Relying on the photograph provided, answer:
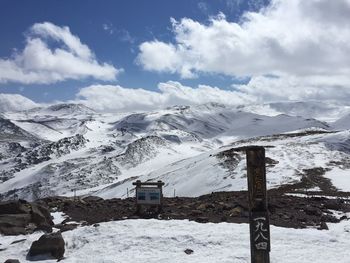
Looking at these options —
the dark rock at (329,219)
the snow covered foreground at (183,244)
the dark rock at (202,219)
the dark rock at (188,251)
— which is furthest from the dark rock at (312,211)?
the dark rock at (188,251)

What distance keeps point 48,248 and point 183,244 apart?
5486 mm

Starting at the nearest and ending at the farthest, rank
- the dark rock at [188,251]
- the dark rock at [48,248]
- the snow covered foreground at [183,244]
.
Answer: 1. the snow covered foreground at [183,244]
2. the dark rock at [188,251]
3. the dark rock at [48,248]

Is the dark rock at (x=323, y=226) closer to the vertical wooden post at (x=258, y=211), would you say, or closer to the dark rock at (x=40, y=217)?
the vertical wooden post at (x=258, y=211)

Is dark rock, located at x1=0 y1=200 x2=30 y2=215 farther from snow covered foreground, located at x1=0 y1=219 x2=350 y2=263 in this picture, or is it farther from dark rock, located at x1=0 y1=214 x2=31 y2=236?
snow covered foreground, located at x1=0 y1=219 x2=350 y2=263

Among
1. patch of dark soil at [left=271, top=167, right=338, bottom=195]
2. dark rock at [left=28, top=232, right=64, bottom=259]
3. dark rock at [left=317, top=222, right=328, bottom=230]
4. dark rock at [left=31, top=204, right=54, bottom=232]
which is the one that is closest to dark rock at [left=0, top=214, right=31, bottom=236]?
dark rock at [left=31, top=204, right=54, bottom=232]

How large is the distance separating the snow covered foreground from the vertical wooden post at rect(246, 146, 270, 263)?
6.32m

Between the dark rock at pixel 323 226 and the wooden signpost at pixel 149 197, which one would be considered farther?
the wooden signpost at pixel 149 197

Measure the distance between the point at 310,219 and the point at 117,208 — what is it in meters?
12.0

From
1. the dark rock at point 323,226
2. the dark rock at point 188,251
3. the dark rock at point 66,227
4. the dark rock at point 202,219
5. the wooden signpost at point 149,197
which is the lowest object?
the dark rock at point 188,251

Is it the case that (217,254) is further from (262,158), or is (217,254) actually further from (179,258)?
(262,158)

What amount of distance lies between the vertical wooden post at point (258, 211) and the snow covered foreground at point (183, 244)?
6.32m

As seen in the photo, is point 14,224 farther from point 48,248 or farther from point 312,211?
point 312,211

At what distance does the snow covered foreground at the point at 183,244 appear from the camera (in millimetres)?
17938

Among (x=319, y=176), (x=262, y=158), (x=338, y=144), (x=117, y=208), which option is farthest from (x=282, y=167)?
(x=262, y=158)
